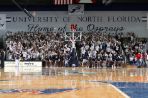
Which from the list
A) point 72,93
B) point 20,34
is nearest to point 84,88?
point 72,93

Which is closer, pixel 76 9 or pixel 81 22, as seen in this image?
pixel 76 9

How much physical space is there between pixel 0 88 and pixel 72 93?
367 cm

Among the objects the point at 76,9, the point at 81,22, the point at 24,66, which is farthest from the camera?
the point at 81,22

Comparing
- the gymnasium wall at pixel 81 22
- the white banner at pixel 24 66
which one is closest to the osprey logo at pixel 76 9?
the gymnasium wall at pixel 81 22

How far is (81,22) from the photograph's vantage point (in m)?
43.7

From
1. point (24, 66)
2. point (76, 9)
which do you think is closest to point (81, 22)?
point (76, 9)

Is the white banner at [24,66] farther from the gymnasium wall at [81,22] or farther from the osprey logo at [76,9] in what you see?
the osprey logo at [76,9]

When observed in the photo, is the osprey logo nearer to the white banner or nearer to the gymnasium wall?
the gymnasium wall

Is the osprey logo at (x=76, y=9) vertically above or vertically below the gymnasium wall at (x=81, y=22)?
above

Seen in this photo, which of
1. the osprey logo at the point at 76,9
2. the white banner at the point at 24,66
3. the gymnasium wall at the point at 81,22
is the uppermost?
the osprey logo at the point at 76,9

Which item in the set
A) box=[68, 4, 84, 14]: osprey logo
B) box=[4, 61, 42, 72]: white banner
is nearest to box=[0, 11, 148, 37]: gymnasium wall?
box=[68, 4, 84, 14]: osprey logo

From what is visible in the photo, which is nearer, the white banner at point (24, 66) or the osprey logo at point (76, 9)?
the white banner at point (24, 66)

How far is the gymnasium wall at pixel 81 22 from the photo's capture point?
43.4 meters

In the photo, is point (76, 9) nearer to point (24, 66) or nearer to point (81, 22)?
point (81, 22)
